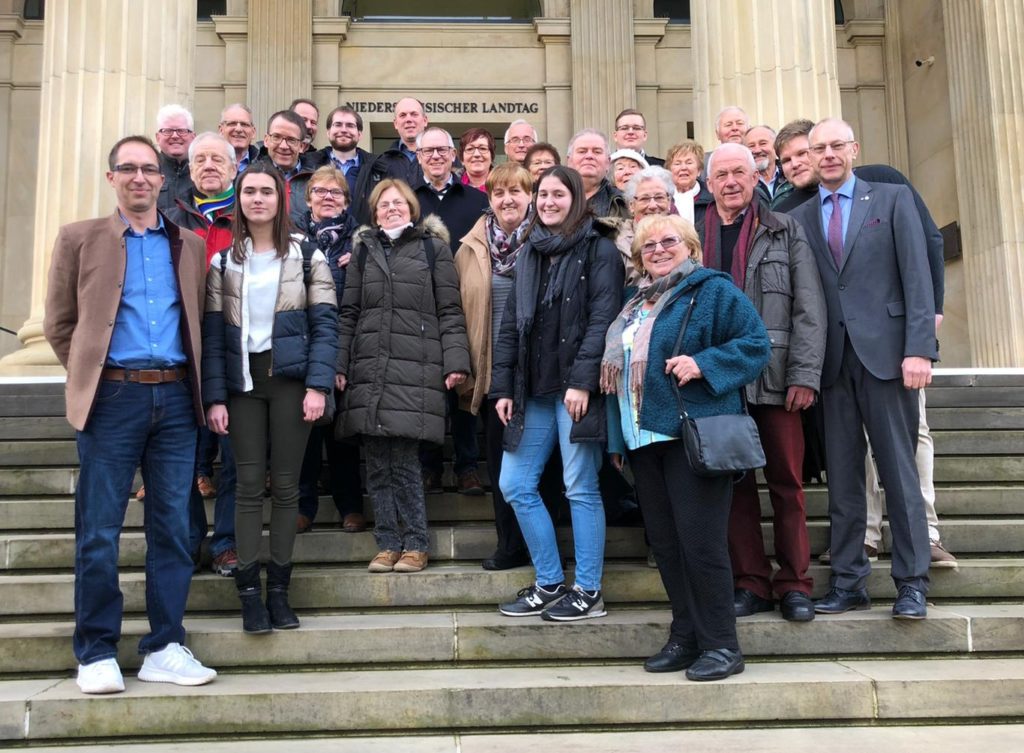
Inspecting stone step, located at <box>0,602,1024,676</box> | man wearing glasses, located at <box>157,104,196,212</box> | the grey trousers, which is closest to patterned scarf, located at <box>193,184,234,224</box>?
man wearing glasses, located at <box>157,104,196,212</box>

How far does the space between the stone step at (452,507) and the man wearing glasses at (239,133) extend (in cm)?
245

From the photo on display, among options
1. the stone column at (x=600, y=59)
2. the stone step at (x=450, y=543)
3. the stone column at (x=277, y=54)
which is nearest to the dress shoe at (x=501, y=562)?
the stone step at (x=450, y=543)

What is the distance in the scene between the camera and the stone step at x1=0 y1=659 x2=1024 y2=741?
379 centimetres

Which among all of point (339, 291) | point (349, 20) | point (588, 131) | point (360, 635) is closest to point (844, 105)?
point (349, 20)

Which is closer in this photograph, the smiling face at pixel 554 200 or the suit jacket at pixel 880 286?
the suit jacket at pixel 880 286

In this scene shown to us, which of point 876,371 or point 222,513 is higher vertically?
point 876,371

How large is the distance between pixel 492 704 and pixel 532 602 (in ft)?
2.30

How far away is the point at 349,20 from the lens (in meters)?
14.4

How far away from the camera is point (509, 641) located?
430 cm

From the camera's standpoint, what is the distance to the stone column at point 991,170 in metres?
11.5

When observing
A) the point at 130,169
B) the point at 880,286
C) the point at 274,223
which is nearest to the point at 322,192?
the point at 274,223

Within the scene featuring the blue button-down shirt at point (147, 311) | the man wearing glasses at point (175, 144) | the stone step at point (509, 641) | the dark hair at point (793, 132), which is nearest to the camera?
the blue button-down shirt at point (147, 311)

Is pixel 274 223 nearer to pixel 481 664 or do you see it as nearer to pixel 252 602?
pixel 252 602

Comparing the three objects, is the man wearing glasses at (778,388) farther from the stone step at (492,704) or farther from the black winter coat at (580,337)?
the black winter coat at (580,337)
